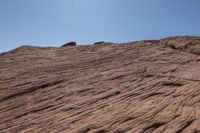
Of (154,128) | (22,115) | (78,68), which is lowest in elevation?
(154,128)

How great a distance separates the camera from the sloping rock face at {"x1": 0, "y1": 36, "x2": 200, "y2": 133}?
11.7 m

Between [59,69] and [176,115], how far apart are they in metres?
8.27

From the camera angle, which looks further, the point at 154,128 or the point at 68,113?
the point at 68,113

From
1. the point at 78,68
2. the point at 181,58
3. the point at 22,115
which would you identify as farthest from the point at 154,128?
the point at 181,58

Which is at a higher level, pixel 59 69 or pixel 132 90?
pixel 59 69

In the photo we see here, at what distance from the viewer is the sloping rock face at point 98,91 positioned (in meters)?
11.7

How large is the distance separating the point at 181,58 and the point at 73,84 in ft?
32.0

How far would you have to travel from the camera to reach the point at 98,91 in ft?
48.9

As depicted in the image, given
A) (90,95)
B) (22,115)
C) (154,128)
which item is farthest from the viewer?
(90,95)

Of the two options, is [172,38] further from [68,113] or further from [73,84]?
[68,113]

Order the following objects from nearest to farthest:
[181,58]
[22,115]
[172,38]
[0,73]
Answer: [22,115] < [0,73] < [181,58] < [172,38]

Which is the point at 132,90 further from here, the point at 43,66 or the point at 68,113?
the point at 43,66

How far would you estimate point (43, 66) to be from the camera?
59.7ft

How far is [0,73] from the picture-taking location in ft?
55.6
